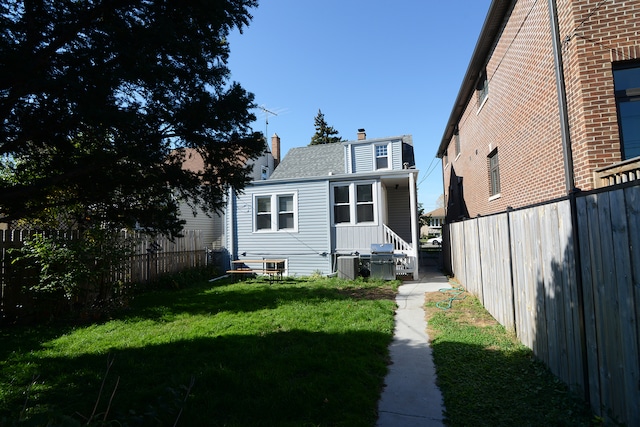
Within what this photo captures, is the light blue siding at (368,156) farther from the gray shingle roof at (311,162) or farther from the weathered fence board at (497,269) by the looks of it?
the weathered fence board at (497,269)

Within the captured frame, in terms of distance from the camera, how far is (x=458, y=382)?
3.78 metres

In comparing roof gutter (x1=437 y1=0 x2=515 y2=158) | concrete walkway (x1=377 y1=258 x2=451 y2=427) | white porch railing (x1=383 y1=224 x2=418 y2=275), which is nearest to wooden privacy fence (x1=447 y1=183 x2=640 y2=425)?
concrete walkway (x1=377 y1=258 x2=451 y2=427)

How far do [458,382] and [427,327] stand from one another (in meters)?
2.26

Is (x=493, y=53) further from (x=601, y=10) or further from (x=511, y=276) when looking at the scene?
(x=511, y=276)

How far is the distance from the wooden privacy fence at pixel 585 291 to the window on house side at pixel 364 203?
26.3 ft

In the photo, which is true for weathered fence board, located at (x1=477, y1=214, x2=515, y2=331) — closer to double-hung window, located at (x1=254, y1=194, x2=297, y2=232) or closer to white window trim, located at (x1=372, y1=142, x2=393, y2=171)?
white window trim, located at (x1=372, y1=142, x2=393, y2=171)

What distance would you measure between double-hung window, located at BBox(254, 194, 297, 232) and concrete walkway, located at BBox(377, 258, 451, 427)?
7.94m

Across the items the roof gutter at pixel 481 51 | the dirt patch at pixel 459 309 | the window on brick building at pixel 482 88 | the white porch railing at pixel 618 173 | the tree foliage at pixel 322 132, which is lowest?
the dirt patch at pixel 459 309

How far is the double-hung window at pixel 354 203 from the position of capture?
42.7 feet

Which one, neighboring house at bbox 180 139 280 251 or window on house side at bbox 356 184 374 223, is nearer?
window on house side at bbox 356 184 374 223

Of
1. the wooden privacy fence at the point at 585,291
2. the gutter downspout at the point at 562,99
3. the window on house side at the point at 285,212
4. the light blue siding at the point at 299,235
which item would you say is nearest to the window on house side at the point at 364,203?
the light blue siding at the point at 299,235

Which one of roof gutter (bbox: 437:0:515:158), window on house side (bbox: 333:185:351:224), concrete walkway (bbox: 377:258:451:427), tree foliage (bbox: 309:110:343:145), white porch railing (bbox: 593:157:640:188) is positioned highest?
tree foliage (bbox: 309:110:343:145)

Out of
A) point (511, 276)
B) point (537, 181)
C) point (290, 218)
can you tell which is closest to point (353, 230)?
point (290, 218)

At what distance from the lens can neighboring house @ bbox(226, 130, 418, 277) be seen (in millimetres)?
12656
